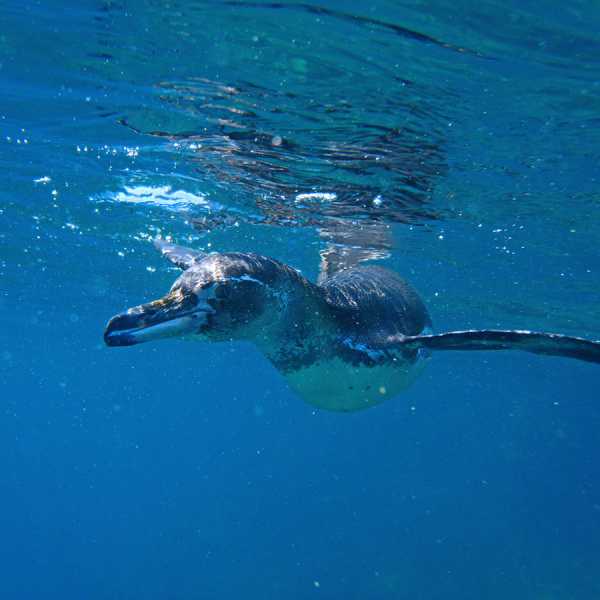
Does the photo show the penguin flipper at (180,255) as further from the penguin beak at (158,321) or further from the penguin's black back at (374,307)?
the penguin beak at (158,321)

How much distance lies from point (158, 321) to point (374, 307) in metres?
3.35

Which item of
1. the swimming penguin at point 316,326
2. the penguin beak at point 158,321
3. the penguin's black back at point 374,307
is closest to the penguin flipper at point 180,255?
the swimming penguin at point 316,326

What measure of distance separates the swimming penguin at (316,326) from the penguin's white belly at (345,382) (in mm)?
11

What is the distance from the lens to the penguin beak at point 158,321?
3.34 metres

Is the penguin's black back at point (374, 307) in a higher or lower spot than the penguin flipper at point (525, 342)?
lower

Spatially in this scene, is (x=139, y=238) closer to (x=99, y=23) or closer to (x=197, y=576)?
(x=99, y=23)

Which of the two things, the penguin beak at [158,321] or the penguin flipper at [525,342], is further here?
the penguin flipper at [525,342]

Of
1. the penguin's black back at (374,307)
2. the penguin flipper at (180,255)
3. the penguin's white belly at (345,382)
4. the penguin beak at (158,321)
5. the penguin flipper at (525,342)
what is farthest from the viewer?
the penguin flipper at (180,255)

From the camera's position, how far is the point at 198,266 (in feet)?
14.1

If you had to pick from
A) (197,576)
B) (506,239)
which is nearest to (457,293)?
(506,239)

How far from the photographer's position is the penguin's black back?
5.96 meters

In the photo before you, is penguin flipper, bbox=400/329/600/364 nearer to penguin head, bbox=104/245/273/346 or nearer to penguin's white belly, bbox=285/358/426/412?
penguin's white belly, bbox=285/358/426/412

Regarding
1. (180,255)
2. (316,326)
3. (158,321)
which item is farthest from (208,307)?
(180,255)

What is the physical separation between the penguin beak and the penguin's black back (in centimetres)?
213
